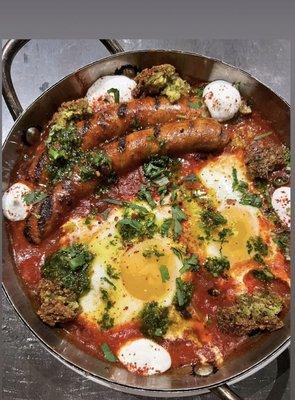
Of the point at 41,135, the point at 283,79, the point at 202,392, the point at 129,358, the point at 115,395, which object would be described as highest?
the point at 283,79

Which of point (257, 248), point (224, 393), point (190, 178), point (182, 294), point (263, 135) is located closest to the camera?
point (224, 393)

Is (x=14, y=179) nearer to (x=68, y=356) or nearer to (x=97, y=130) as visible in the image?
(x=97, y=130)

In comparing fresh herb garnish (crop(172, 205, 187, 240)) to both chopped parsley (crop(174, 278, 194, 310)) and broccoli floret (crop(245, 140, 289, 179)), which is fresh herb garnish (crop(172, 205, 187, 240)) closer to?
chopped parsley (crop(174, 278, 194, 310))

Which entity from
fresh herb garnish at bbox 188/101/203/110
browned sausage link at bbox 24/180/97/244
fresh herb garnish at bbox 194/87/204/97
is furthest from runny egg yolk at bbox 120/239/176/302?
fresh herb garnish at bbox 194/87/204/97

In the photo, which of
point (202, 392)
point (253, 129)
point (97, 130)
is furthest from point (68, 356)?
point (253, 129)

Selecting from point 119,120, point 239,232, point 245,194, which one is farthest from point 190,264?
point 119,120

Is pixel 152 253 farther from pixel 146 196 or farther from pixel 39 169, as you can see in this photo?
pixel 39 169
